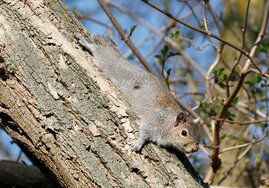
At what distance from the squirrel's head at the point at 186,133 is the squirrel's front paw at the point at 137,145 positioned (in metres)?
0.61

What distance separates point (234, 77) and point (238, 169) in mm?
1131

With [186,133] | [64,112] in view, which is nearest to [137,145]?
[64,112]

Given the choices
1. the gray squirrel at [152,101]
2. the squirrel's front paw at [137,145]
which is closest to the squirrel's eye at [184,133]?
→ the gray squirrel at [152,101]

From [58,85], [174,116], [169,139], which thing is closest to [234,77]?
[174,116]

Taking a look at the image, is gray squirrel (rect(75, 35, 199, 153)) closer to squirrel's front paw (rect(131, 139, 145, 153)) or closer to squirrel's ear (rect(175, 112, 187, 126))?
squirrel's ear (rect(175, 112, 187, 126))

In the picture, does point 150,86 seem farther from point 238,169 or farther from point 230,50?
point 230,50

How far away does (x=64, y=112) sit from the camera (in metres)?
2.29

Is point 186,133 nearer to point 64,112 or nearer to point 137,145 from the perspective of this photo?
Answer: point 137,145

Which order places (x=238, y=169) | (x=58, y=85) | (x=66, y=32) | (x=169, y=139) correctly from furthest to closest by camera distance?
(x=238, y=169) < (x=169, y=139) < (x=66, y=32) < (x=58, y=85)

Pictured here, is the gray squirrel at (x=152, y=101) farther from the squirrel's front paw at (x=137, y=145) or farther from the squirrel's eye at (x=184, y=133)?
the squirrel's front paw at (x=137, y=145)

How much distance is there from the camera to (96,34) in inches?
126

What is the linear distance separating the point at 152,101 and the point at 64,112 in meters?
0.89

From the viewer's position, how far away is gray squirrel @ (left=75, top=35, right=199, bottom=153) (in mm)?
2910

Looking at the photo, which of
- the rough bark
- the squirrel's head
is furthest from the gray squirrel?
the rough bark
